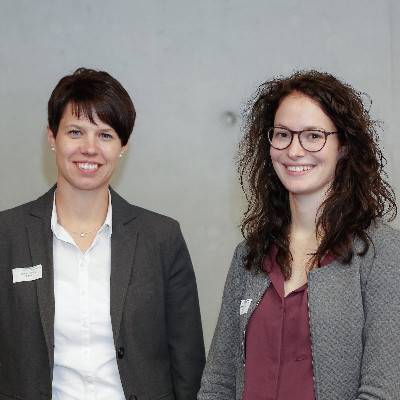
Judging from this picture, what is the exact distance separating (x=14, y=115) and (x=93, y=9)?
61 cm

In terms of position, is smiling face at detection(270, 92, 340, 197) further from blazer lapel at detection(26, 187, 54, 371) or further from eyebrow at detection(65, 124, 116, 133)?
blazer lapel at detection(26, 187, 54, 371)

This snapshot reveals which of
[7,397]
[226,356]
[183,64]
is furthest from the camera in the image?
[183,64]

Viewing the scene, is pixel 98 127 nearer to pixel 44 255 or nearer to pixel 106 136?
pixel 106 136

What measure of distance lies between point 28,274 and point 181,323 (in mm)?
533

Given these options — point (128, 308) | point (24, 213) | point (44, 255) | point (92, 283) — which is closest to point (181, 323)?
point (128, 308)

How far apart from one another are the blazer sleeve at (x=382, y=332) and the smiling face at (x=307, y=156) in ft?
0.88

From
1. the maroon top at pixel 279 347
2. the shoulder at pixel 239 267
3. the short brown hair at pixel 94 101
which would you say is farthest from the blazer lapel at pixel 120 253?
the maroon top at pixel 279 347

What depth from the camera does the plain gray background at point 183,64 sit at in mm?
3100

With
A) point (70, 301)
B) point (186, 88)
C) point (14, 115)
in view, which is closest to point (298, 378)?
point (70, 301)

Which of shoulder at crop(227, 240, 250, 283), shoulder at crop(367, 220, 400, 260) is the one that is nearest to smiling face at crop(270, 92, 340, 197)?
shoulder at crop(367, 220, 400, 260)

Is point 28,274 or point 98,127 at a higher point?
point 98,127

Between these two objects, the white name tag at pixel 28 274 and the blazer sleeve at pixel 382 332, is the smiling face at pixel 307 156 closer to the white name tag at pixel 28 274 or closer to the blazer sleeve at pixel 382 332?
the blazer sleeve at pixel 382 332

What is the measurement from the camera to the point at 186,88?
3.12 m

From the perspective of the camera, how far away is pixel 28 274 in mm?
2107
